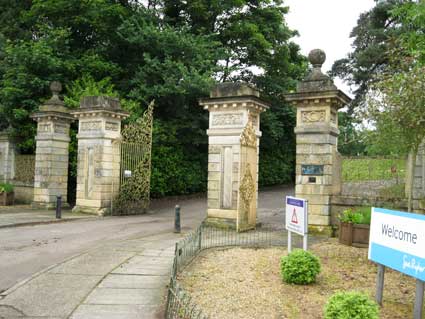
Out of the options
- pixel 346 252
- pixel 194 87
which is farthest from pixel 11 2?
pixel 346 252

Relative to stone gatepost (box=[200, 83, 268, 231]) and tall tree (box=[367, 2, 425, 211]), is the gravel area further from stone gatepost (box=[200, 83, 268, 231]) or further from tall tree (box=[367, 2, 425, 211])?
stone gatepost (box=[200, 83, 268, 231])

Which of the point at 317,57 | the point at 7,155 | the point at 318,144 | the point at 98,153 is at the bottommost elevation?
the point at 7,155

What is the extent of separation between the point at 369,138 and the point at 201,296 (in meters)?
4.53

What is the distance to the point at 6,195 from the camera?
17781mm

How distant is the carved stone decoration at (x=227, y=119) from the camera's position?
11723mm

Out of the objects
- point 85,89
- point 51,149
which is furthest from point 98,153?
point 85,89

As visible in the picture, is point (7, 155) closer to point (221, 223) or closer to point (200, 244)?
point (221, 223)

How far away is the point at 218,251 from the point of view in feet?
28.1

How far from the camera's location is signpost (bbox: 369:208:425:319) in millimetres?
4535

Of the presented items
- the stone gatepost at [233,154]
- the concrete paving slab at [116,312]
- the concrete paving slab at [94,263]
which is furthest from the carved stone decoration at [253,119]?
the concrete paving slab at [116,312]

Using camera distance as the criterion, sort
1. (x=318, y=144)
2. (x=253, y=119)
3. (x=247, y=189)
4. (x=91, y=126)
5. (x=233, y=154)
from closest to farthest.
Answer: (x=318, y=144) → (x=247, y=189) → (x=233, y=154) → (x=253, y=119) → (x=91, y=126)

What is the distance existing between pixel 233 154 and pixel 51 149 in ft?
27.9

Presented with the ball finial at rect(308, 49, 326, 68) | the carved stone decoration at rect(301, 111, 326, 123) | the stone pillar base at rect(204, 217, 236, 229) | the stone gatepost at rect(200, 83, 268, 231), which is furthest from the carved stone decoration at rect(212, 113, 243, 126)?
the stone pillar base at rect(204, 217, 236, 229)

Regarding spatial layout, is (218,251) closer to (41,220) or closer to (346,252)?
(346,252)
